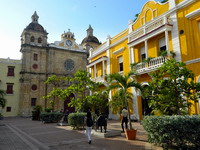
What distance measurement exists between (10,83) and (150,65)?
26985 mm

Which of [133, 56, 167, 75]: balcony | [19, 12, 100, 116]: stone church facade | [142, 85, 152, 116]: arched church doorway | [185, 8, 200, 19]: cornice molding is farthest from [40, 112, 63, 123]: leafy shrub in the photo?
[185, 8, 200, 19]: cornice molding

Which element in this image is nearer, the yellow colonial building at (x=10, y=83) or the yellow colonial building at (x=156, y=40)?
the yellow colonial building at (x=156, y=40)

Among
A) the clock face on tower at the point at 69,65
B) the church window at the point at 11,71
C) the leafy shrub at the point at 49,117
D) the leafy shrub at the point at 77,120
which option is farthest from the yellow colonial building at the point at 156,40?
the church window at the point at 11,71

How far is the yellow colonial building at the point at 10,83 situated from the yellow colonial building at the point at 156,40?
19.5 metres

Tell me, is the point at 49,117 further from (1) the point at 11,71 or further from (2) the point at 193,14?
(1) the point at 11,71

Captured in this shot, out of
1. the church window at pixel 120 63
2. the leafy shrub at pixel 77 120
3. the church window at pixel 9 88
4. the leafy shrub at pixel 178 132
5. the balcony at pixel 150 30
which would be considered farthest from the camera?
the church window at pixel 9 88

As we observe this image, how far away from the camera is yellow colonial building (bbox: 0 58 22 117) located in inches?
1183

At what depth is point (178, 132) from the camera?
5.94 metres

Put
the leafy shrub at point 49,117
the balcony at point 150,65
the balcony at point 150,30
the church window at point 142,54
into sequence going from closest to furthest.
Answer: the balcony at point 150,65 → the balcony at point 150,30 → the church window at point 142,54 → the leafy shrub at point 49,117

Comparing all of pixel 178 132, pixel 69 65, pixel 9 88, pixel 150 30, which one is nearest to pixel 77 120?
pixel 178 132

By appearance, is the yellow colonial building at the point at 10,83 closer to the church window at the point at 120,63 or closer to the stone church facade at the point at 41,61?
the stone church facade at the point at 41,61

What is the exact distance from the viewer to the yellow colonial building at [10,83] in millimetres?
30047

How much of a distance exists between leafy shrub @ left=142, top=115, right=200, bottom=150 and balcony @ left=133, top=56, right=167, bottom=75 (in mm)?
7360

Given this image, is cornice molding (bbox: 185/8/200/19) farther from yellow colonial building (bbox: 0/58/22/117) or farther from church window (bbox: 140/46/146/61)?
yellow colonial building (bbox: 0/58/22/117)
